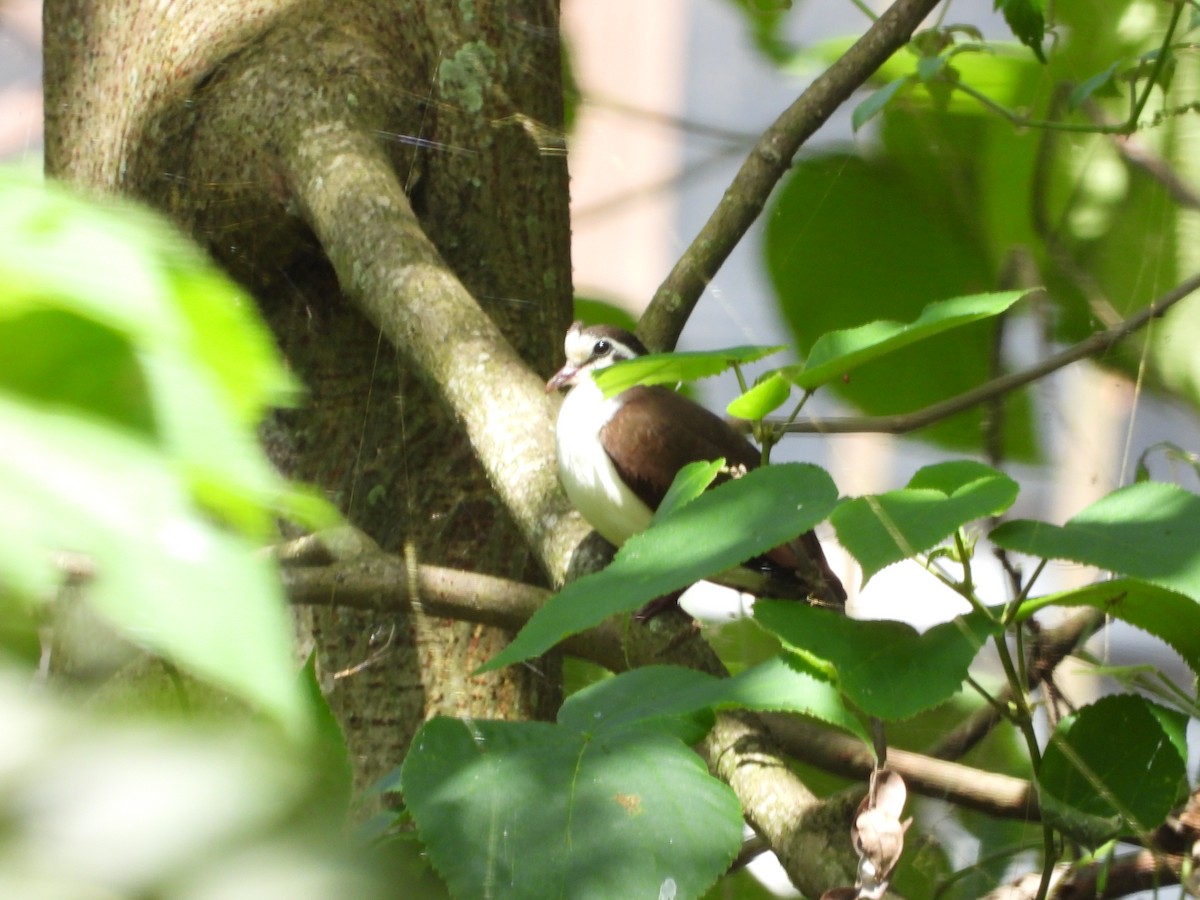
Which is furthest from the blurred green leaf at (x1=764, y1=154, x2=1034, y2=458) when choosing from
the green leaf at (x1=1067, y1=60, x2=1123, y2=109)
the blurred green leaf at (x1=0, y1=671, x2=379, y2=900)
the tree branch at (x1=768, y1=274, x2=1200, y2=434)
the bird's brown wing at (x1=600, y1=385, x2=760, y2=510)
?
the blurred green leaf at (x1=0, y1=671, x2=379, y2=900)

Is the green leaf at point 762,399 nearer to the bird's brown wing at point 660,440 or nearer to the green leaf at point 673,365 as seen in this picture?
the green leaf at point 673,365

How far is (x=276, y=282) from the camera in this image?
3.42 feet

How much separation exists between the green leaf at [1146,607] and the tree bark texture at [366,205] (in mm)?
463

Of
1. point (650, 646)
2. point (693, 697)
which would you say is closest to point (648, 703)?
point (693, 697)

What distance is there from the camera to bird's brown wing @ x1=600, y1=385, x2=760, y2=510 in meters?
1.18

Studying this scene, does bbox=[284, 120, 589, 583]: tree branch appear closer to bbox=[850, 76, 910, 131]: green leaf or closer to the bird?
the bird

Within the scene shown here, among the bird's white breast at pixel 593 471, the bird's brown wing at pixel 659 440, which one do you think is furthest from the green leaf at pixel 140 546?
the bird's brown wing at pixel 659 440

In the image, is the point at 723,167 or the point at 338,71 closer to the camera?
the point at 723,167

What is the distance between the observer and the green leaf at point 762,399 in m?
0.66

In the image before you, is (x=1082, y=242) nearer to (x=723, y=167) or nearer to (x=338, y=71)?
(x=723, y=167)

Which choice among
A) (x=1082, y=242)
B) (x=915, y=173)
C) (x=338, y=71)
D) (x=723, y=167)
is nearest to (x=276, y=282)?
(x=338, y=71)

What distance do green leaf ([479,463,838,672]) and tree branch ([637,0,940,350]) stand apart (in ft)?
1.61

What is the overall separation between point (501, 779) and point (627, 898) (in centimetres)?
7

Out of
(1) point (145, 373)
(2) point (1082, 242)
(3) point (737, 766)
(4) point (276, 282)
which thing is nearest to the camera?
(1) point (145, 373)
